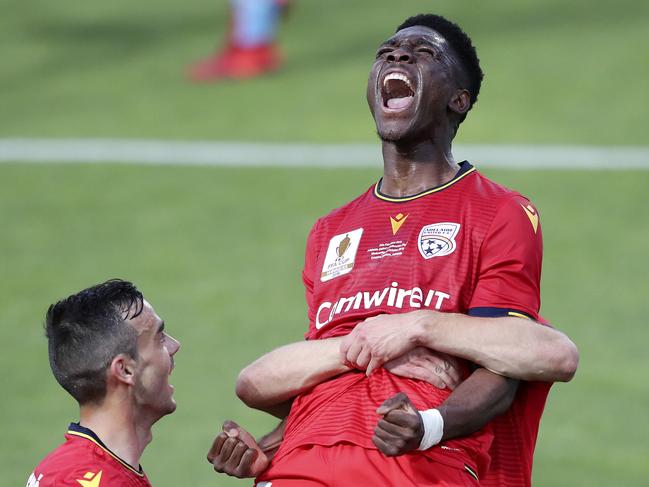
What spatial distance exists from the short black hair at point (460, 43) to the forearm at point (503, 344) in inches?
39.5

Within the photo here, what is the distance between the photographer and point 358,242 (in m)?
5.05

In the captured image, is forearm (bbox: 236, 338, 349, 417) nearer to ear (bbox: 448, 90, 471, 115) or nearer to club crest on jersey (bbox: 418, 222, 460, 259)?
club crest on jersey (bbox: 418, 222, 460, 259)

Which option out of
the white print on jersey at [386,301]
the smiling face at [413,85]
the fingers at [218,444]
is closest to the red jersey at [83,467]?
the fingers at [218,444]

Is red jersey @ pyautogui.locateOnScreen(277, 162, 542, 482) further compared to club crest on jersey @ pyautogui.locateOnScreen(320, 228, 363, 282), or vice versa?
club crest on jersey @ pyautogui.locateOnScreen(320, 228, 363, 282)

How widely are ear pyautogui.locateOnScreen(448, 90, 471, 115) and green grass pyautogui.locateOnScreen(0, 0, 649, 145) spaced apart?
848 cm

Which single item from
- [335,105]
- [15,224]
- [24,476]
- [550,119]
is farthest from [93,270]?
[550,119]

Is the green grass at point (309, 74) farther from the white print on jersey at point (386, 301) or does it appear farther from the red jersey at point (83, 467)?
the red jersey at point (83, 467)

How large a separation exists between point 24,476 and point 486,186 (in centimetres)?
468

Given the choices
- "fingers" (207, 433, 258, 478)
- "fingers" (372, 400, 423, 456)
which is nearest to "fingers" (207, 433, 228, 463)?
"fingers" (207, 433, 258, 478)

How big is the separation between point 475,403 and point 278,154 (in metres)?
9.36

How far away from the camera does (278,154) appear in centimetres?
1376

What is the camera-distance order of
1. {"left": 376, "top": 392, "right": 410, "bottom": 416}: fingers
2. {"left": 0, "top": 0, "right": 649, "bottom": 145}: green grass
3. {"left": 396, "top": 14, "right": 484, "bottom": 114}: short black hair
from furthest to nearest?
1. {"left": 0, "top": 0, "right": 649, "bottom": 145}: green grass
2. {"left": 396, "top": 14, "right": 484, "bottom": 114}: short black hair
3. {"left": 376, "top": 392, "right": 410, "bottom": 416}: fingers

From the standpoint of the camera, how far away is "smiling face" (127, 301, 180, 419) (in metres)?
5.02

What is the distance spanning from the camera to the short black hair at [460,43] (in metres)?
5.14
